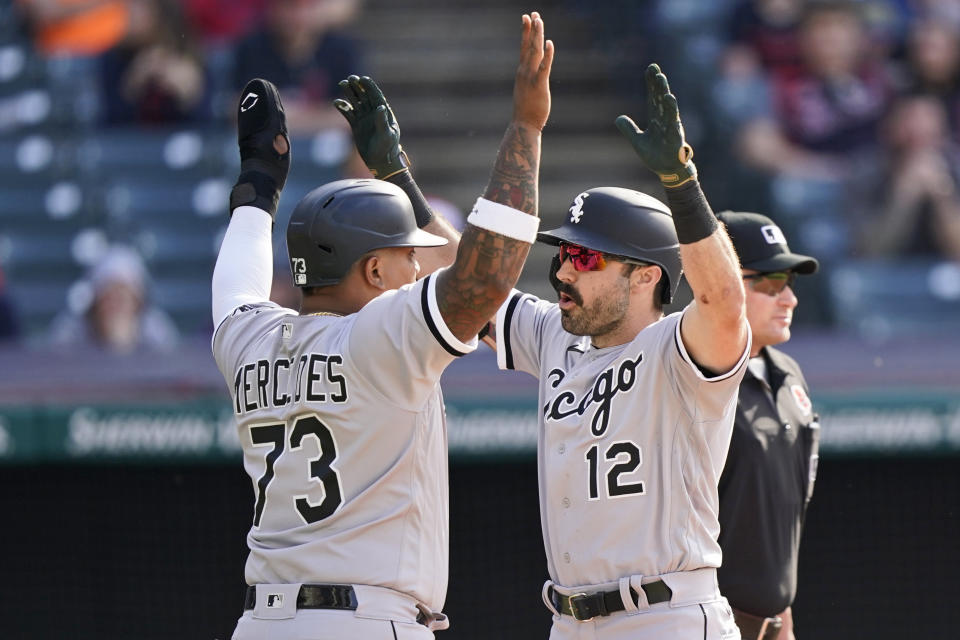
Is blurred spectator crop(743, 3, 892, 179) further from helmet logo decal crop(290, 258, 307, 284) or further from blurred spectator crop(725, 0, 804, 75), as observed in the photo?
helmet logo decal crop(290, 258, 307, 284)

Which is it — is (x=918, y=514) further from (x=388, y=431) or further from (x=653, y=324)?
(x=388, y=431)

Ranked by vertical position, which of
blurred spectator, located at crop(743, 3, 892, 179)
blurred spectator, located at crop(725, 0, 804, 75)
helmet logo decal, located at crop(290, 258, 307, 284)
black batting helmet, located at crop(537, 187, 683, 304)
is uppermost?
blurred spectator, located at crop(725, 0, 804, 75)

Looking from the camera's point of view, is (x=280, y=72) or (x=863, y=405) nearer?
(x=863, y=405)

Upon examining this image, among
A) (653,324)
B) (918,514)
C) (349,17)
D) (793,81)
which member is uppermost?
(349,17)

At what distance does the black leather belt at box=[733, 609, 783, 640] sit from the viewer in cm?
351

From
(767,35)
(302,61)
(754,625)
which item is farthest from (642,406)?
(767,35)

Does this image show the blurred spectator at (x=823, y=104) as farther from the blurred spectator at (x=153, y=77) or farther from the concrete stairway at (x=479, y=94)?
the blurred spectator at (x=153, y=77)

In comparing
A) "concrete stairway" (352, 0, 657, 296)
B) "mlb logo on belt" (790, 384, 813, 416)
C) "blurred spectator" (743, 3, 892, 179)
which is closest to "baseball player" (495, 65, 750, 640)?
"mlb logo on belt" (790, 384, 813, 416)

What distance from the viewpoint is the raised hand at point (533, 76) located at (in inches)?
102

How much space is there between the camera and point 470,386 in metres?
4.85

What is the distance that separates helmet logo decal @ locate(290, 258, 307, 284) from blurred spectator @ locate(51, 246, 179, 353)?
3608 millimetres

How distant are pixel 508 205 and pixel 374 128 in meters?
1.05

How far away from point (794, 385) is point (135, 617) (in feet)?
9.05

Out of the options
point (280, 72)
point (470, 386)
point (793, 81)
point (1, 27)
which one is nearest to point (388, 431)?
point (470, 386)
